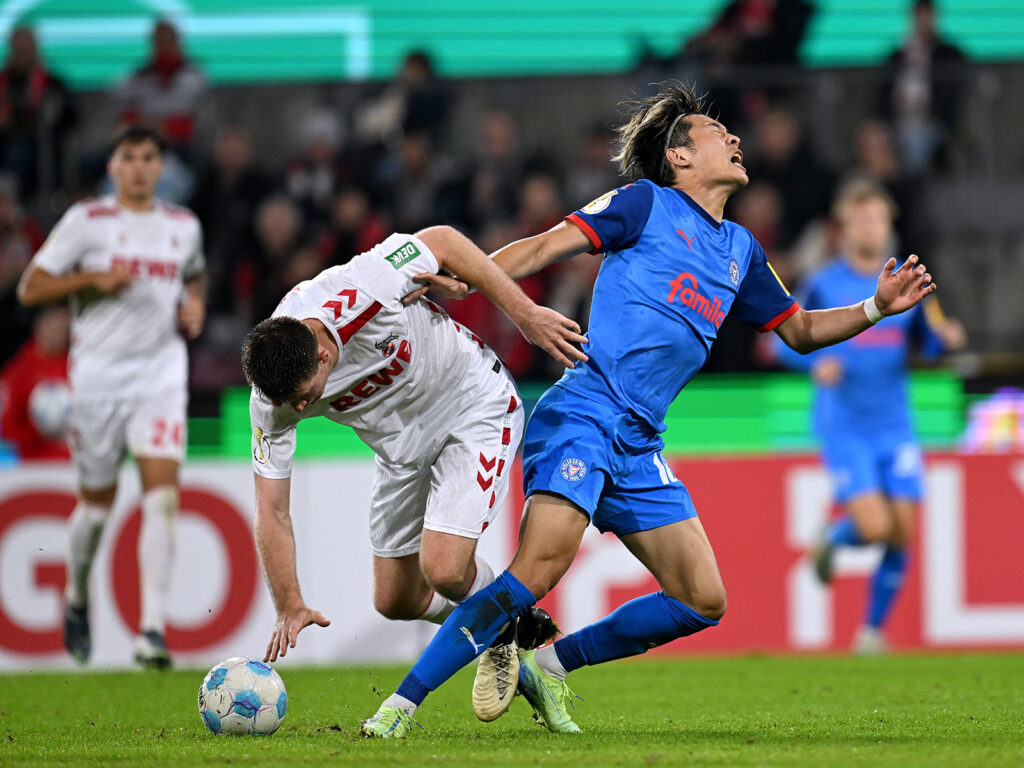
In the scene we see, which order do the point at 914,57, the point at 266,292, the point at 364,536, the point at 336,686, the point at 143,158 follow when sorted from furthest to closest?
the point at 914,57 < the point at 266,292 < the point at 364,536 < the point at 143,158 < the point at 336,686

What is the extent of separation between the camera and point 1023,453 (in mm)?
9008

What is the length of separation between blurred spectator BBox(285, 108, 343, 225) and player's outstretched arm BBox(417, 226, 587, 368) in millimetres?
6626

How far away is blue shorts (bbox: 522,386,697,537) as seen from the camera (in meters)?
4.80

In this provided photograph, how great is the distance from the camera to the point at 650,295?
500 centimetres

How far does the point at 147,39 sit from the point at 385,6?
2.46 metres

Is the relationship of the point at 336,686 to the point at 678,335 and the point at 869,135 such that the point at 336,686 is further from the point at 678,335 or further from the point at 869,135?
the point at 869,135

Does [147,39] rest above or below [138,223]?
above

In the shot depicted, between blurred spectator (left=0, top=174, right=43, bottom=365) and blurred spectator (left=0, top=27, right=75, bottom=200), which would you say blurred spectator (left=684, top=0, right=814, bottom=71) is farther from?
blurred spectator (left=0, top=174, right=43, bottom=365)

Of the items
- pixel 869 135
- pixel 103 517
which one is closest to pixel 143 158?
pixel 103 517

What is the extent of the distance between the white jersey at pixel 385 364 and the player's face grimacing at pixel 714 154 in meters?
1.09

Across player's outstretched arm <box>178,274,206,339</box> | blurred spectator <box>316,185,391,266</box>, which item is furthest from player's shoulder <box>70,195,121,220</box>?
blurred spectator <box>316,185,391,266</box>

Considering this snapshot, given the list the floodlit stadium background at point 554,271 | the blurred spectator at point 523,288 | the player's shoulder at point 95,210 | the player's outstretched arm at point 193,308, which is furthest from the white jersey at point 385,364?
the blurred spectator at point 523,288

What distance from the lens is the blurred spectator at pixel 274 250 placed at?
10.8m

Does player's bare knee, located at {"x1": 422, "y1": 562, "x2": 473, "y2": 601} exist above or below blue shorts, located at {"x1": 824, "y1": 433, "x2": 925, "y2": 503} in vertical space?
above
